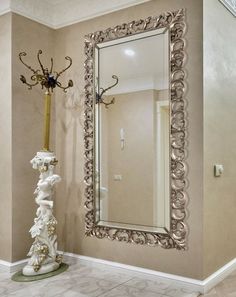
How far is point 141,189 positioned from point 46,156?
100 cm

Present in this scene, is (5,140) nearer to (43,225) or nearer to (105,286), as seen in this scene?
(43,225)

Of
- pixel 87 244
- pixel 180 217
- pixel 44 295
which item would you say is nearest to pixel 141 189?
pixel 180 217

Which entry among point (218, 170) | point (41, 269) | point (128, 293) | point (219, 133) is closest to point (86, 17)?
point (219, 133)

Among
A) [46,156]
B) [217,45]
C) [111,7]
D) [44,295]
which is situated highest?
[111,7]

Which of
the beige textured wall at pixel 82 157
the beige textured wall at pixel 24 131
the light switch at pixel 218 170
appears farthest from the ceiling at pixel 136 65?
the light switch at pixel 218 170

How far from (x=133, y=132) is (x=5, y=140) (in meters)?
1.34

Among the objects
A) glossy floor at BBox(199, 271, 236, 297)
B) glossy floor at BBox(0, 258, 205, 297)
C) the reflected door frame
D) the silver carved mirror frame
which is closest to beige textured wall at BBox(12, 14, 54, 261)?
glossy floor at BBox(0, 258, 205, 297)

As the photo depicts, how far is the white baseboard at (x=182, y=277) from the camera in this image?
123 inches

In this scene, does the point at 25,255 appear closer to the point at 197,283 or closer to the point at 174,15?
the point at 197,283

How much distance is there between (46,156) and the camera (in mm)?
3510

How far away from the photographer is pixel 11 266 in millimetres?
3586

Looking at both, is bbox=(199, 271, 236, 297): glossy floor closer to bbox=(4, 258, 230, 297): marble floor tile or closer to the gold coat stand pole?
bbox=(4, 258, 230, 297): marble floor tile

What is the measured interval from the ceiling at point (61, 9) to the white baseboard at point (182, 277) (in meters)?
2.61

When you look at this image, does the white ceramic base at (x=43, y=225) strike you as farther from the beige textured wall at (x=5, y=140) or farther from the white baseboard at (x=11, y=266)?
the beige textured wall at (x=5, y=140)
